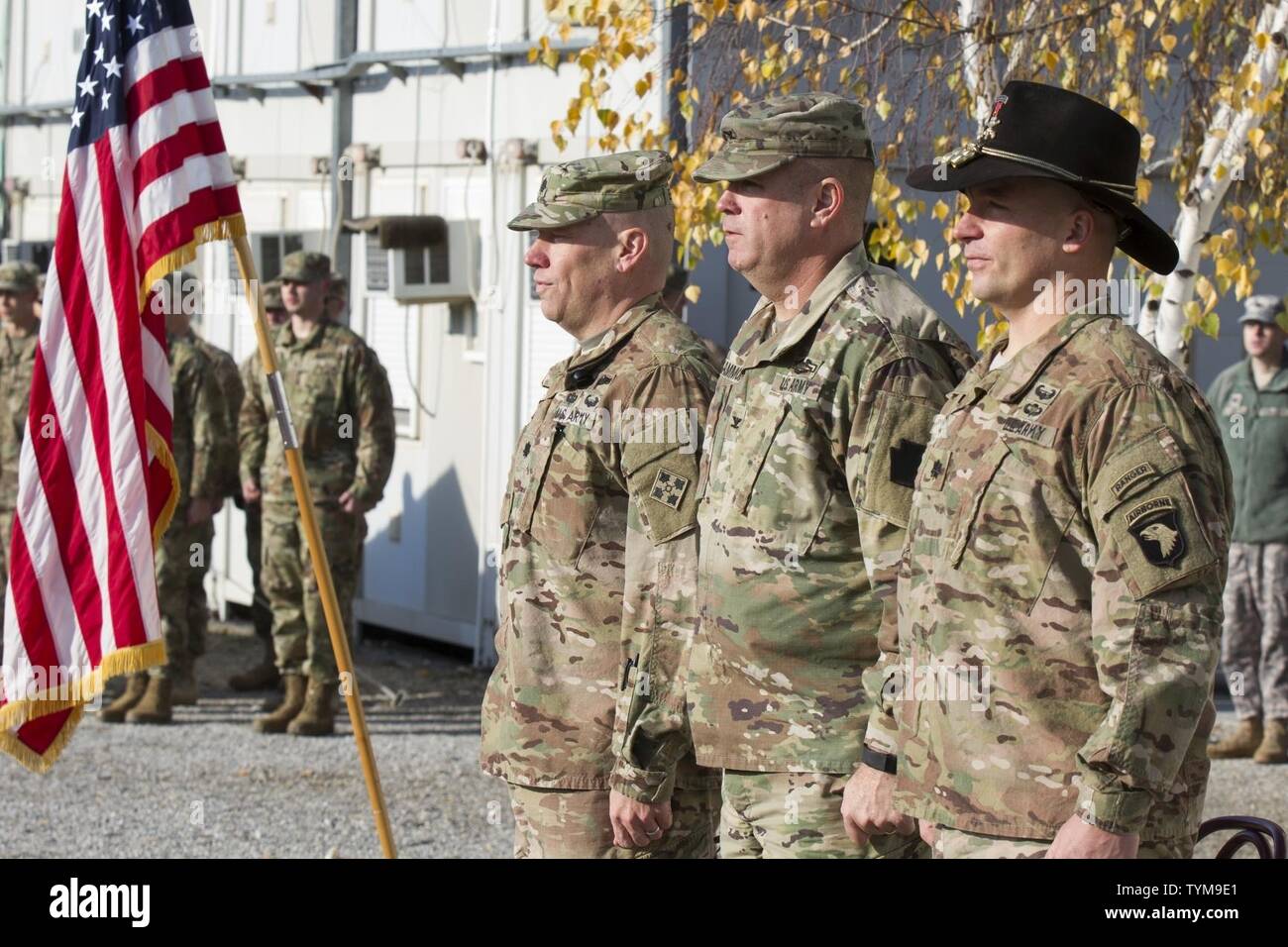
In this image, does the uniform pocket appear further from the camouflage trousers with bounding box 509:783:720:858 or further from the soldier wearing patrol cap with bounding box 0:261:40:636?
the soldier wearing patrol cap with bounding box 0:261:40:636

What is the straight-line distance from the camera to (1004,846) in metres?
3.40

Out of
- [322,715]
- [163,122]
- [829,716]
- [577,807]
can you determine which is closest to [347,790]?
[322,715]

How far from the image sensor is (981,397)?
3.50 metres

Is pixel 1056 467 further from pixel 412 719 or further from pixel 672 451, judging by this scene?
pixel 412 719

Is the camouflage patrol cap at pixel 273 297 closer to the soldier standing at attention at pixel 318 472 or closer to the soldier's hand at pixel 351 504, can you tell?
the soldier standing at attention at pixel 318 472

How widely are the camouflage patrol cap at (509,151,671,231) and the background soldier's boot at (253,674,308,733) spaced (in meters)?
6.17

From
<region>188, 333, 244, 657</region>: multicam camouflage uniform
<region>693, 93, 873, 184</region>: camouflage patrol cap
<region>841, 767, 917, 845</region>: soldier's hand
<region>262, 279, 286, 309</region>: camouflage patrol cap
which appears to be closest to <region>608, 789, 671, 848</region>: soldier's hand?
<region>841, 767, 917, 845</region>: soldier's hand

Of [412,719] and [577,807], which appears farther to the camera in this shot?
[412,719]

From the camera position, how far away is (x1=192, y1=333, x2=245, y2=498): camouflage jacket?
11.5m

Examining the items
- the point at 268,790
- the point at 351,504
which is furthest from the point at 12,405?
the point at 268,790

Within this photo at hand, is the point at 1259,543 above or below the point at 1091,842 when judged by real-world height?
below

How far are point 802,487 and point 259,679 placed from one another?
8.31m

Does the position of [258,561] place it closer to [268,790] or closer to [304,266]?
[304,266]

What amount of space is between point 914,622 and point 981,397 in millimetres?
411
